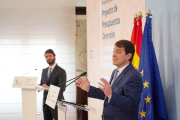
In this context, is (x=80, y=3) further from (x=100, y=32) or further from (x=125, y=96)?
(x=125, y=96)

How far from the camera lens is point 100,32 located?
4102 millimetres

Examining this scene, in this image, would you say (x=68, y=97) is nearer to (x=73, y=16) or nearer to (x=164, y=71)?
(x=73, y=16)

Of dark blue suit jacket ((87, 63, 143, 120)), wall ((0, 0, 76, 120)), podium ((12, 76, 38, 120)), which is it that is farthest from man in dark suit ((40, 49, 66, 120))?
dark blue suit jacket ((87, 63, 143, 120))

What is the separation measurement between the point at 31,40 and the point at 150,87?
3.81 metres

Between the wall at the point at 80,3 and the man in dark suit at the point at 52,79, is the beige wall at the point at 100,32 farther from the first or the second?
the man in dark suit at the point at 52,79

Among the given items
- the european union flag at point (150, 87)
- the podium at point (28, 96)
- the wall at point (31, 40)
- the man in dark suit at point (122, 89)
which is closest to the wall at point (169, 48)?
the european union flag at point (150, 87)

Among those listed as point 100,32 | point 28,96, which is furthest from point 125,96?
point 100,32

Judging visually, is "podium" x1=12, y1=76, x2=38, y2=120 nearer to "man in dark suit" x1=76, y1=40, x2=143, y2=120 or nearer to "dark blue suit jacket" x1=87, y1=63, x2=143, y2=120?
"man in dark suit" x1=76, y1=40, x2=143, y2=120

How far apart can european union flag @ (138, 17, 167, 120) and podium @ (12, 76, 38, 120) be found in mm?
1470

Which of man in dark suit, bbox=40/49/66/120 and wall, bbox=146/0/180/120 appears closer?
wall, bbox=146/0/180/120

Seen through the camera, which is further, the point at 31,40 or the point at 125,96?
the point at 31,40

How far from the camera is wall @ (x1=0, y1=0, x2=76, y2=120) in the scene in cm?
504

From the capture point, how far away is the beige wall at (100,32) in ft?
10.4

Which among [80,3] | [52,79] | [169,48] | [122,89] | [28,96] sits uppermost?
[80,3]
